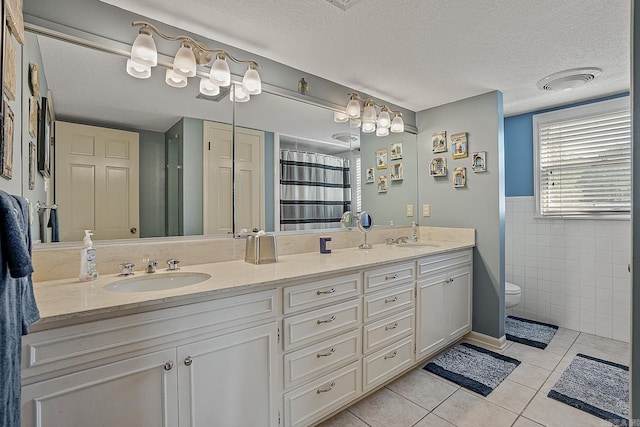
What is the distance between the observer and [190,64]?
1648mm

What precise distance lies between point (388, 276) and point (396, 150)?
160cm

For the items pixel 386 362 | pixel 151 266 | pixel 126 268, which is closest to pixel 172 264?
pixel 151 266

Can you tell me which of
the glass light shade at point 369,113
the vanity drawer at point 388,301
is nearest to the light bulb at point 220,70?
the glass light shade at point 369,113

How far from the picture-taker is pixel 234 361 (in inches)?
52.5

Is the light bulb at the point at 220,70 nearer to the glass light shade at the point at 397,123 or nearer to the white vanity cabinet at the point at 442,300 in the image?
the glass light shade at the point at 397,123

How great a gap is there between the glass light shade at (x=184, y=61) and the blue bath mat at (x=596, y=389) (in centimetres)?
291

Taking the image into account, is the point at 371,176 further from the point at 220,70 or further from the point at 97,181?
the point at 97,181

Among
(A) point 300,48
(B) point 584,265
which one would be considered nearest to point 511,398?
(B) point 584,265

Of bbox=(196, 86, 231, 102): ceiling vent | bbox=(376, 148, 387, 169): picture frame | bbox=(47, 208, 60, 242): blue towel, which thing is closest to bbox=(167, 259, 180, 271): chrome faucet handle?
bbox=(47, 208, 60, 242): blue towel

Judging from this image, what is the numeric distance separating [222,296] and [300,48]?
1.55 metres

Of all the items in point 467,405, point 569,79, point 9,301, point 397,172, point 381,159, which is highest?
point 569,79

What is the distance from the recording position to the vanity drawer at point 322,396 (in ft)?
5.03

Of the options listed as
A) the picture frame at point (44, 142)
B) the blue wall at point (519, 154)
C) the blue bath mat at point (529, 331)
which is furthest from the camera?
the blue wall at point (519, 154)

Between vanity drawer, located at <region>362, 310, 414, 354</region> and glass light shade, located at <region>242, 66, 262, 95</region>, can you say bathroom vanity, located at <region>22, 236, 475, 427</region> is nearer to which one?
vanity drawer, located at <region>362, 310, 414, 354</region>
